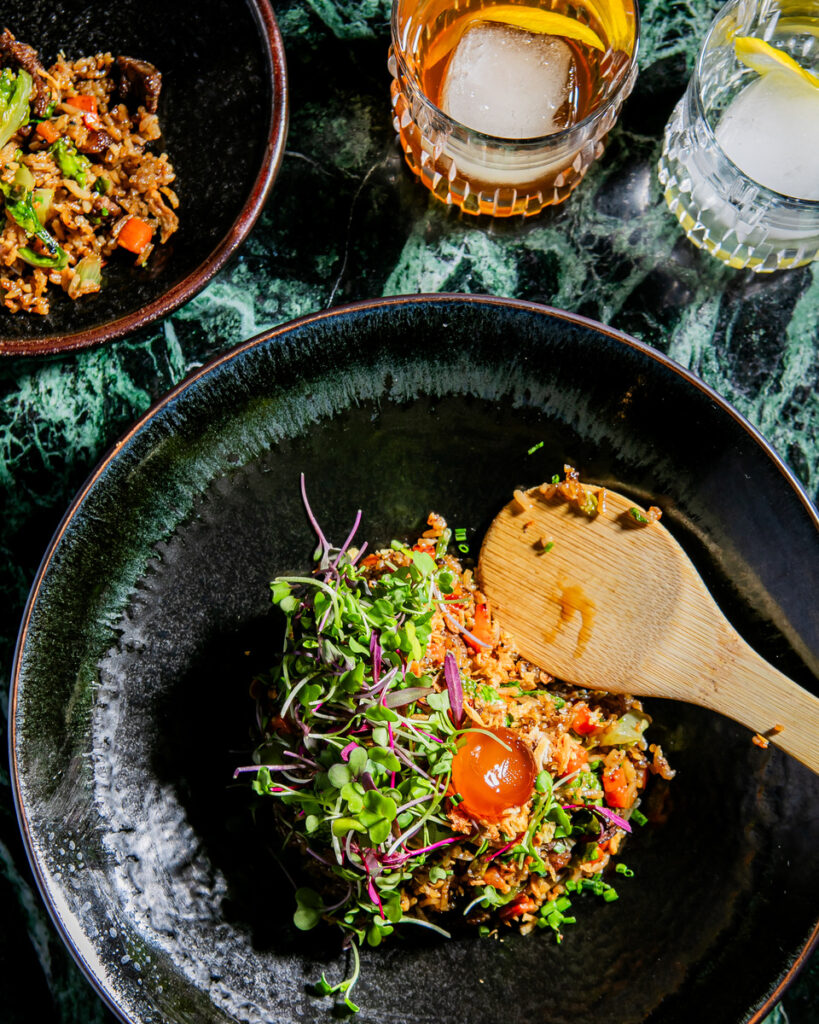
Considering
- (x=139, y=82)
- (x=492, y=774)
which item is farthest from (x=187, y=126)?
(x=492, y=774)

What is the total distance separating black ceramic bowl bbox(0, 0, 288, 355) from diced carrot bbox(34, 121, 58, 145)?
0.70 ft

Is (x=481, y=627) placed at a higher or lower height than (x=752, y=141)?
lower

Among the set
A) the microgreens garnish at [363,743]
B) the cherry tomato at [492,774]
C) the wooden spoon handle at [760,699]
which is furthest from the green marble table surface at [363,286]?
the cherry tomato at [492,774]

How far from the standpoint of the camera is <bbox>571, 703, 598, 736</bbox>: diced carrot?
76.7 inches

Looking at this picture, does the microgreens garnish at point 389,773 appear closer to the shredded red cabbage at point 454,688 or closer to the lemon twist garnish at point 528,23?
the shredded red cabbage at point 454,688

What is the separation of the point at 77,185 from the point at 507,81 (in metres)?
1.01

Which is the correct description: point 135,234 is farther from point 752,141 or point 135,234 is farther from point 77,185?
point 752,141

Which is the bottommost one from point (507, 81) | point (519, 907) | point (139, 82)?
point (519, 907)

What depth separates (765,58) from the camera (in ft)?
6.28

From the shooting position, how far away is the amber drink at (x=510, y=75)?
1946 mm

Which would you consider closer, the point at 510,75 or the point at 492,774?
the point at 492,774

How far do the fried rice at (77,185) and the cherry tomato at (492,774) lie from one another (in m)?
1.31

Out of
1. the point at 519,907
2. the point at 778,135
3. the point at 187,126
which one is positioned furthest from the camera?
the point at 187,126

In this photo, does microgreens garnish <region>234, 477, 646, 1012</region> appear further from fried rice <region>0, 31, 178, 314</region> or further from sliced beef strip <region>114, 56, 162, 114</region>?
sliced beef strip <region>114, 56, 162, 114</region>
